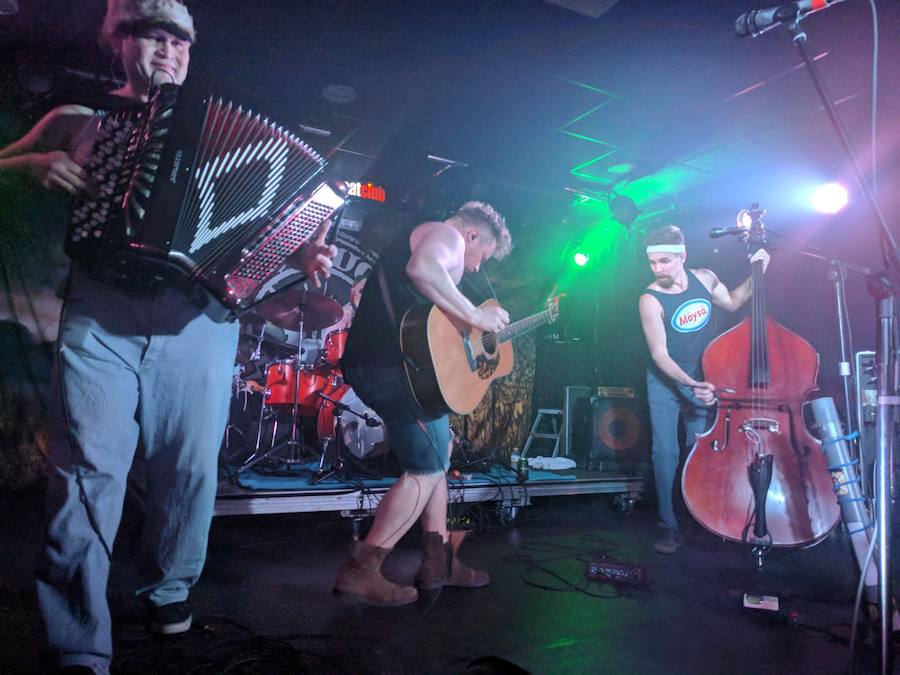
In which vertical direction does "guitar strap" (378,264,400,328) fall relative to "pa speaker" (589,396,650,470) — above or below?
above

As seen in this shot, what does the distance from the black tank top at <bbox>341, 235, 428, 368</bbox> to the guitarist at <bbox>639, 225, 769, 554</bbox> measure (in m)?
2.02

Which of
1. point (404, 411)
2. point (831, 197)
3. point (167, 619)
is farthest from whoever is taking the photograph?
point (831, 197)

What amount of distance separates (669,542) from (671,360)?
116cm

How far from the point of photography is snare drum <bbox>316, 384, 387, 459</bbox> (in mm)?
4719

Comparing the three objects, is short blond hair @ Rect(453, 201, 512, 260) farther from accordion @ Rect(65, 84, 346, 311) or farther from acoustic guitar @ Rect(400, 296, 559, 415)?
accordion @ Rect(65, 84, 346, 311)

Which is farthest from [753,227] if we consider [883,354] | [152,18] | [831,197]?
[152,18]

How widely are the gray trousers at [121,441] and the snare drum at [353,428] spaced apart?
290 cm

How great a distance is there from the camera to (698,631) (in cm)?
212

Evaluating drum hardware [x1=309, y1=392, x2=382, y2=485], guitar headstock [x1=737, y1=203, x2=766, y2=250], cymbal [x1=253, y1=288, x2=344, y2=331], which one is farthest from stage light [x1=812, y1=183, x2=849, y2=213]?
drum hardware [x1=309, y1=392, x2=382, y2=485]

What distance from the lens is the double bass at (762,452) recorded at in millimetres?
2746

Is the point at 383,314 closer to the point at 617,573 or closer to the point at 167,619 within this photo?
the point at 167,619

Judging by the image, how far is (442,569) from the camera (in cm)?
244

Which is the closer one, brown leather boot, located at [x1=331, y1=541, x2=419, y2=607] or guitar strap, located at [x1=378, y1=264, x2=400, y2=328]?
brown leather boot, located at [x1=331, y1=541, x2=419, y2=607]

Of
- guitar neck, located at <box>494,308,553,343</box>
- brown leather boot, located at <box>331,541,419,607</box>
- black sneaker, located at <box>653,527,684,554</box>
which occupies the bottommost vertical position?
black sneaker, located at <box>653,527,684,554</box>
